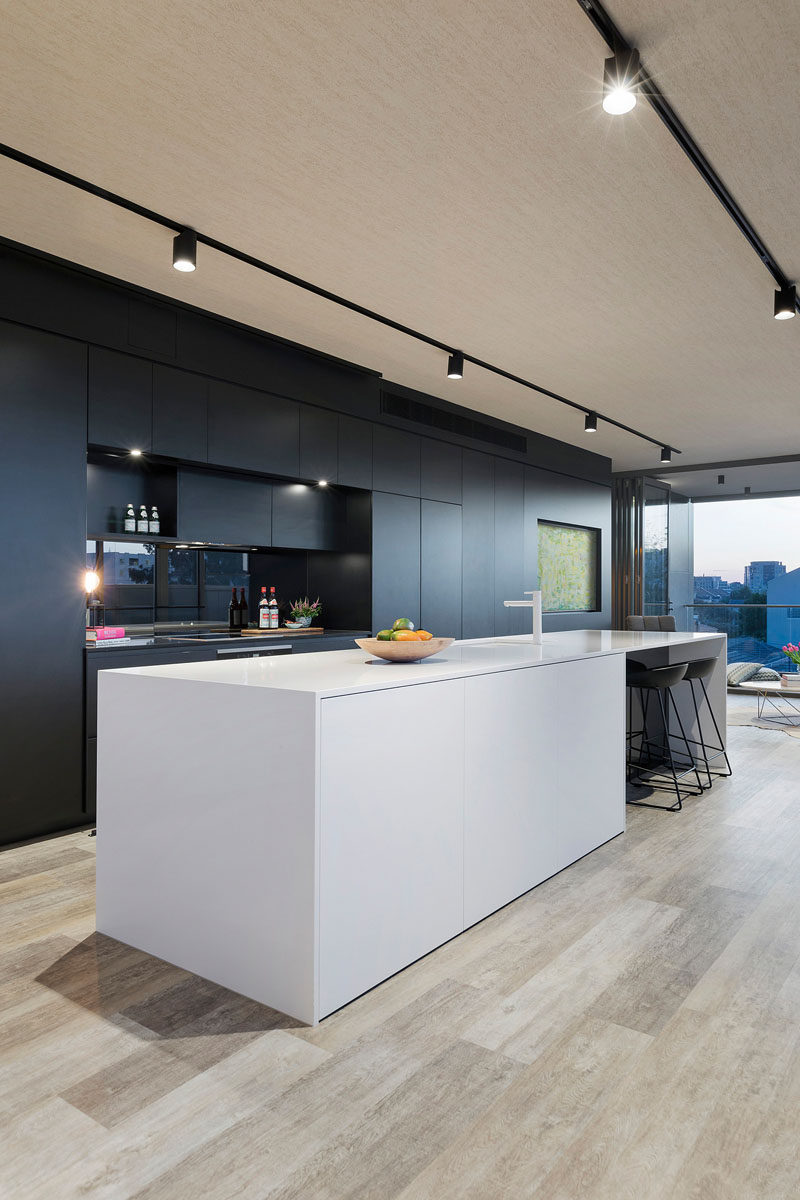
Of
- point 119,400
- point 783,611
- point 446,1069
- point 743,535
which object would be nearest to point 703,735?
point 446,1069

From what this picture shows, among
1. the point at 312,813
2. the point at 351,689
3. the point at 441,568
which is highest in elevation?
the point at 441,568

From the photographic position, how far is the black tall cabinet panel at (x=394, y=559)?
5.29m

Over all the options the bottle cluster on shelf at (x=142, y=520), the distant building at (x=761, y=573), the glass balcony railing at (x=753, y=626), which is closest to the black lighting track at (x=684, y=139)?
the bottle cluster on shelf at (x=142, y=520)

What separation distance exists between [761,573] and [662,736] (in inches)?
229

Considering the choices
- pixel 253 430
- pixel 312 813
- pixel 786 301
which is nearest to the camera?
pixel 312 813

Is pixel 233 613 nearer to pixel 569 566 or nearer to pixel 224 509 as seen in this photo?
pixel 224 509

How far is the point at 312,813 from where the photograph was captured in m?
1.88

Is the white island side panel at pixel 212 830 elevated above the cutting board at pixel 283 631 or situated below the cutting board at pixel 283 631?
below

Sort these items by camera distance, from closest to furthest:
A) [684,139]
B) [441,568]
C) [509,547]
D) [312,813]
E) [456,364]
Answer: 1. [312,813]
2. [684,139]
3. [456,364]
4. [441,568]
5. [509,547]

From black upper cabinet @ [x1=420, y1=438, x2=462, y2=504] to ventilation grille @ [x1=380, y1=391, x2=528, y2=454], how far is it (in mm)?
146

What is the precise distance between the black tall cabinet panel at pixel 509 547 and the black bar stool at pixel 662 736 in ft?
6.02

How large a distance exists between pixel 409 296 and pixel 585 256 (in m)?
0.90

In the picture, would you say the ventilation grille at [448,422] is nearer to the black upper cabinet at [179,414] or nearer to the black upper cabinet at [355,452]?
the black upper cabinet at [355,452]

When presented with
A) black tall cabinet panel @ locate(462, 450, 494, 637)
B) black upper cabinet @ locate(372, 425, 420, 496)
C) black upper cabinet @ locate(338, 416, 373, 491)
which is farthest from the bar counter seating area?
black tall cabinet panel @ locate(462, 450, 494, 637)
